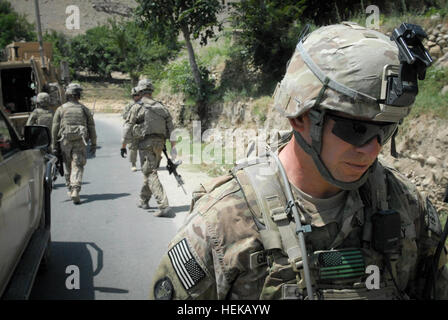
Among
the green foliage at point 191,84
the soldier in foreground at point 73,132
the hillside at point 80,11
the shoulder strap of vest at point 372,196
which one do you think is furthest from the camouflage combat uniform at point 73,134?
the hillside at point 80,11

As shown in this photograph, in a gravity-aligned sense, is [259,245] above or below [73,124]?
above

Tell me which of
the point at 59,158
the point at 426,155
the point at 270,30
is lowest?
the point at 59,158

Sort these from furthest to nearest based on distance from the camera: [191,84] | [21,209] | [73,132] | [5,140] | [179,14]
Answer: [191,84], [179,14], [73,132], [5,140], [21,209]

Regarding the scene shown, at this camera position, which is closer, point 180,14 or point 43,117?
point 43,117

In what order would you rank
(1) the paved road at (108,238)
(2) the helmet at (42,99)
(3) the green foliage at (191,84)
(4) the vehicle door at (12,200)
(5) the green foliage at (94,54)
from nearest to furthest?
1. (4) the vehicle door at (12,200)
2. (1) the paved road at (108,238)
3. (2) the helmet at (42,99)
4. (3) the green foliage at (191,84)
5. (5) the green foliage at (94,54)

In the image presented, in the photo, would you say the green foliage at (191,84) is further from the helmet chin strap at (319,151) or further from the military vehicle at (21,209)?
the helmet chin strap at (319,151)

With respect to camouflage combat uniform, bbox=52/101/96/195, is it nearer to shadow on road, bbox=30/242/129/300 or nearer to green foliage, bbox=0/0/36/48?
shadow on road, bbox=30/242/129/300

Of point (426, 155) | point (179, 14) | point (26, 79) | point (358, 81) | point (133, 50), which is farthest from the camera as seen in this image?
point (133, 50)

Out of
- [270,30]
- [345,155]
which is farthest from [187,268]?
[270,30]

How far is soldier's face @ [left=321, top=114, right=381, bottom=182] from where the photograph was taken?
56.7 inches

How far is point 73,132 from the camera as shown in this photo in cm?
681

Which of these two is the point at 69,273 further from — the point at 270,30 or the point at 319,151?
the point at 270,30

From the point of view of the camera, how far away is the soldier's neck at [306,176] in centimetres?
159

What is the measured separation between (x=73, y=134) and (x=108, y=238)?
8.37 ft
